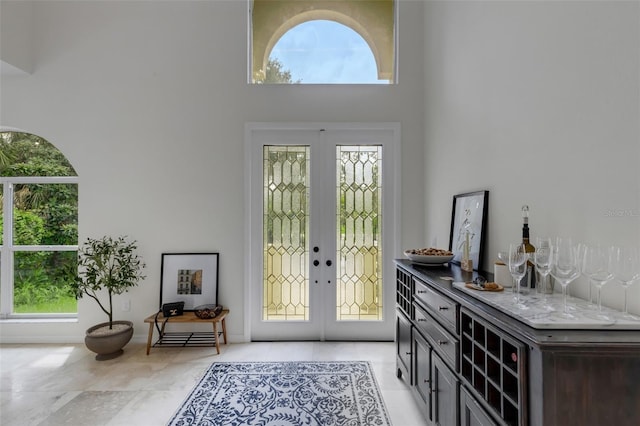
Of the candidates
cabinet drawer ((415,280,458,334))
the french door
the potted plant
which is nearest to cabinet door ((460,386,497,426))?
cabinet drawer ((415,280,458,334))

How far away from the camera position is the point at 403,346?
2.66 m

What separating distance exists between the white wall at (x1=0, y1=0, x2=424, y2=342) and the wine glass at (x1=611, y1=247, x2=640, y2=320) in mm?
2395

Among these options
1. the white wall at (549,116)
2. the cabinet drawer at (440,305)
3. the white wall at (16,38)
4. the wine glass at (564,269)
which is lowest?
the cabinet drawer at (440,305)

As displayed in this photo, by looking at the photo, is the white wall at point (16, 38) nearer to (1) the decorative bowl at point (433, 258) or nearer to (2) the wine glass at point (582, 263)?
A: (1) the decorative bowl at point (433, 258)

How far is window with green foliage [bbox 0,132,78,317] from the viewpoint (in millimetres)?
3809

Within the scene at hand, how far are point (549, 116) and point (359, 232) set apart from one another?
225 cm

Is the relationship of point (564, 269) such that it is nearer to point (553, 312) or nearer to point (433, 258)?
point (553, 312)

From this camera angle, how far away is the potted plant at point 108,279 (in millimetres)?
3209

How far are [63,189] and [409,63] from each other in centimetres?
432

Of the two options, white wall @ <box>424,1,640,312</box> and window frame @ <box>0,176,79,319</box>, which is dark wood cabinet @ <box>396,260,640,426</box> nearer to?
white wall @ <box>424,1,640,312</box>

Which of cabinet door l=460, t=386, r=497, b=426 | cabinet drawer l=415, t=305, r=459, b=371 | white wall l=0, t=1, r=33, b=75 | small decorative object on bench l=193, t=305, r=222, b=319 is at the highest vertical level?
white wall l=0, t=1, r=33, b=75

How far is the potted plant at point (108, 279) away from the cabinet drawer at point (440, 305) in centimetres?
300

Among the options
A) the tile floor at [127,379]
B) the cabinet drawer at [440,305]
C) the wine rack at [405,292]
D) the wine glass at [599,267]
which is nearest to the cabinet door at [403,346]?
the wine rack at [405,292]

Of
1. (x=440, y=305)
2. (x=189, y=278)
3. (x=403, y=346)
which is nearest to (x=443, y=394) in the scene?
(x=440, y=305)
